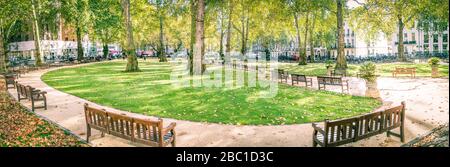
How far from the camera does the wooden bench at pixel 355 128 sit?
716 centimetres

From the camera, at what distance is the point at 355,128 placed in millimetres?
7465

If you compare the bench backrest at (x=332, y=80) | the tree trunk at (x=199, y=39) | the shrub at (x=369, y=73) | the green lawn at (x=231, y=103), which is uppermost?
the tree trunk at (x=199, y=39)

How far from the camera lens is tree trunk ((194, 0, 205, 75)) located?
25203 millimetres

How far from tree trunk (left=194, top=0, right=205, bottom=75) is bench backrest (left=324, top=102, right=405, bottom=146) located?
712 inches

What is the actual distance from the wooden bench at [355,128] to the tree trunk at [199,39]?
18.1 metres

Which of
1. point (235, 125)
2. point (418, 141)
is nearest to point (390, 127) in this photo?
point (418, 141)

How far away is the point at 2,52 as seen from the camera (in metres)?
32.3

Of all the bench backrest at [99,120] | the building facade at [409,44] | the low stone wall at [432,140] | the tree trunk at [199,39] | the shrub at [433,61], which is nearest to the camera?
the low stone wall at [432,140]

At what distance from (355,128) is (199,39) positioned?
18.9 m

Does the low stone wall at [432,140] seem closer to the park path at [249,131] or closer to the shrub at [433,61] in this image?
the park path at [249,131]

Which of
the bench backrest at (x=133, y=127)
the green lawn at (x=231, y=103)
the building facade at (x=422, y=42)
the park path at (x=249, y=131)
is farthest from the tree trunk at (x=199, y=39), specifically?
the building facade at (x=422, y=42)

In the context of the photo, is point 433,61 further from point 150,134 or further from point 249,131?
point 150,134

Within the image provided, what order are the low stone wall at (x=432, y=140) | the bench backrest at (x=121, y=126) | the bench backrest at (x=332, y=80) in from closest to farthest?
the low stone wall at (x=432, y=140) < the bench backrest at (x=121, y=126) < the bench backrest at (x=332, y=80)

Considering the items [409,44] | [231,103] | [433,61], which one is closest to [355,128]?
[231,103]
